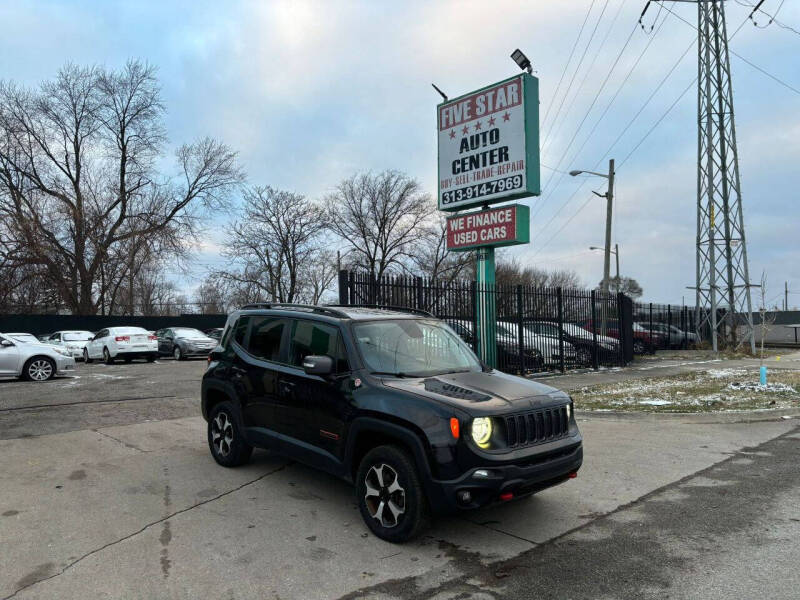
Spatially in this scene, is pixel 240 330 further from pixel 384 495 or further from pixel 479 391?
pixel 479 391

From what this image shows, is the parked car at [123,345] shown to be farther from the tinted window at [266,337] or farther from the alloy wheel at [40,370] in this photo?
the tinted window at [266,337]

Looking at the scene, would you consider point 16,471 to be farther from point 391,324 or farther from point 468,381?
point 468,381

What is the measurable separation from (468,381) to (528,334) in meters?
11.2

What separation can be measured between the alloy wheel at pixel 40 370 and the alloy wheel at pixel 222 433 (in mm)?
10880

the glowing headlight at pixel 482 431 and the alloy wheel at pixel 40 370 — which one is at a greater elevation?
the glowing headlight at pixel 482 431

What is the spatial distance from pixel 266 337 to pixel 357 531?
228cm

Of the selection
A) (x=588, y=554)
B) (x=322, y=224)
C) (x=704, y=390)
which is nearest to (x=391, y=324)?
(x=588, y=554)

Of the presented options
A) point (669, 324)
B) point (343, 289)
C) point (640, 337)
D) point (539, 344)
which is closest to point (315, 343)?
point (343, 289)

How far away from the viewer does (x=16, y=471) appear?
6129 millimetres

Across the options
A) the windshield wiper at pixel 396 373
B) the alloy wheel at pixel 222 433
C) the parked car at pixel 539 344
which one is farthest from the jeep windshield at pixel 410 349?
the parked car at pixel 539 344

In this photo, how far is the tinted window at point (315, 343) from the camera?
4.98 m

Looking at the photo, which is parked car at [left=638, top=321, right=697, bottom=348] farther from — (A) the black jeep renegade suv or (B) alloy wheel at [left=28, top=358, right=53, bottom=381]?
(A) the black jeep renegade suv

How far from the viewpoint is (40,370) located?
1477 centimetres

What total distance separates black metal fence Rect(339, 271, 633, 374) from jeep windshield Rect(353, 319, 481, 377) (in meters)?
6.27
